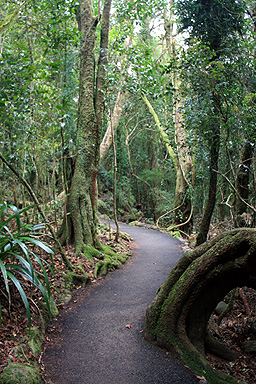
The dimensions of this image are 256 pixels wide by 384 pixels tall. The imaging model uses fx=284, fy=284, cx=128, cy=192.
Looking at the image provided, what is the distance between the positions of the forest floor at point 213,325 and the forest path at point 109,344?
1.14 feet

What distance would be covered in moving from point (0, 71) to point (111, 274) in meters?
4.70

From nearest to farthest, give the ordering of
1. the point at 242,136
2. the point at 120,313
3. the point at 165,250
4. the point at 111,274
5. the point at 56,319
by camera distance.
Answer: the point at 56,319 < the point at 120,313 < the point at 242,136 < the point at 111,274 < the point at 165,250

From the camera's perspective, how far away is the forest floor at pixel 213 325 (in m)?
3.19

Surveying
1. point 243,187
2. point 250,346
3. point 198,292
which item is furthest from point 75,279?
point 243,187

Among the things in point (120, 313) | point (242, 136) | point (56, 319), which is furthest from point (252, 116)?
point (56, 319)

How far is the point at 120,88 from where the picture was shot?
824 cm

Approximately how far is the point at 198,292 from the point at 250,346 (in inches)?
67.9

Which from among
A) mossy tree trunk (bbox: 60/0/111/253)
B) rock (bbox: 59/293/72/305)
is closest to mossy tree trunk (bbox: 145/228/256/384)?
rock (bbox: 59/293/72/305)

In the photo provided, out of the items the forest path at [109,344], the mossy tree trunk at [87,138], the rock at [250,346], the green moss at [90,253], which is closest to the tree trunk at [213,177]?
the forest path at [109,344]

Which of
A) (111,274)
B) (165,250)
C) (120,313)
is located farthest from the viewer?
(165,250)

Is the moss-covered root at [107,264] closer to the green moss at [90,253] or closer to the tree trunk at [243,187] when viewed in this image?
the green moss at [90,253]

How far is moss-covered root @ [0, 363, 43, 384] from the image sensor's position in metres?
2.54

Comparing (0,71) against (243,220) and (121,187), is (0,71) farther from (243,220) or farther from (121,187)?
(121,187)

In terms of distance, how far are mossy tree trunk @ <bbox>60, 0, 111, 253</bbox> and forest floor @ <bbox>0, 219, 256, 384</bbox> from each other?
595 millimetres
